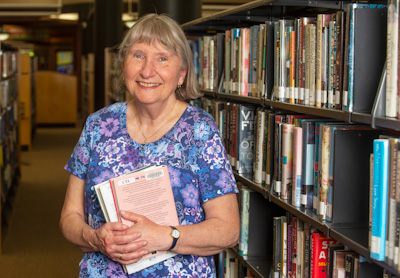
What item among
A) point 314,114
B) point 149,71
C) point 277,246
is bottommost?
point 277,246

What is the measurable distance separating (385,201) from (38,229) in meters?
4.96

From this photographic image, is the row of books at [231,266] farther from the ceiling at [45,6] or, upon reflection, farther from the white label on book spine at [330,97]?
the ceiling at [45,6]

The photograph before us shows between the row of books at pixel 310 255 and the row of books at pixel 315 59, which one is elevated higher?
A: the row of books at pixel 315 59

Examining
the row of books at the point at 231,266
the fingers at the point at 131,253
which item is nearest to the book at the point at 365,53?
the fingers at the point at 131,253

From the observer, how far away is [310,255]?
2.48 meters

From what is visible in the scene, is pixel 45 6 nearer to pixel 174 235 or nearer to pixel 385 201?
pixel 174 235

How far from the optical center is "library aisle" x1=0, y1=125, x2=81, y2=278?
4.96 metres

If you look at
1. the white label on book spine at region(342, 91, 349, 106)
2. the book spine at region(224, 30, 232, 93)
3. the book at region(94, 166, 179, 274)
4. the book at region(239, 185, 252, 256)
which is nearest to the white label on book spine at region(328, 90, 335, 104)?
the white label on book spine at region(342, 91, 349, 106)

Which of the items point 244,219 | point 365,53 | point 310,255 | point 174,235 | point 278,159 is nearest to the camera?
point 174,235

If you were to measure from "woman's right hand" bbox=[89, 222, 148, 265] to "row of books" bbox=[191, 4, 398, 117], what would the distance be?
2.78 ft

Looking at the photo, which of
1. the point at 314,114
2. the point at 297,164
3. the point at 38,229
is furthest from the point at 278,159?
the point at 38,229

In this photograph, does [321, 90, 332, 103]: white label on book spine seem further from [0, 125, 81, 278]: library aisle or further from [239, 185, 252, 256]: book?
[0, 125, 81, 278]: library aisle

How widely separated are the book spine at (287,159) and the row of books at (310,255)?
0.45 feet

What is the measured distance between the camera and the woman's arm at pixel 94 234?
6.06ft
